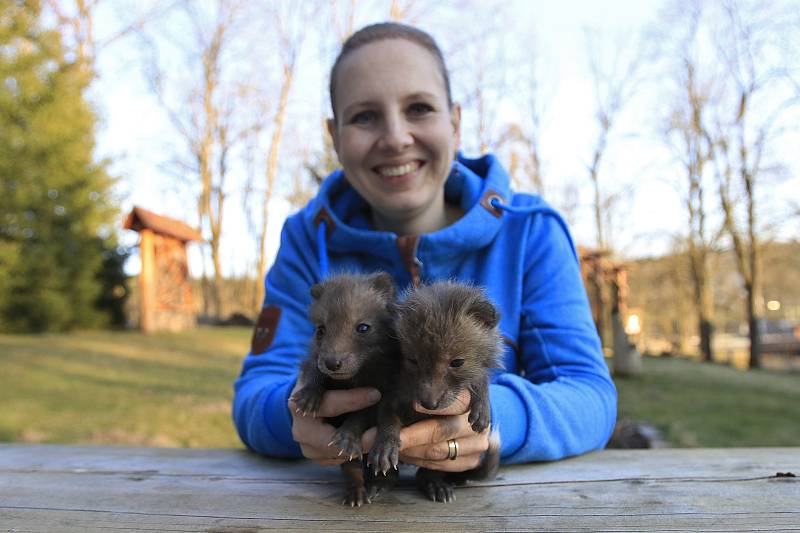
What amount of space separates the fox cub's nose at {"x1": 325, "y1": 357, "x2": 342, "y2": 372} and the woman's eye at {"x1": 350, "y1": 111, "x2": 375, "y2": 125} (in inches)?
48.2

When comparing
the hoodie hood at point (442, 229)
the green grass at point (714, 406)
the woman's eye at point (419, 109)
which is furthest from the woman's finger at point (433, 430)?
the green grass at point (714, 406)

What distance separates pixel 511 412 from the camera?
1.96 m

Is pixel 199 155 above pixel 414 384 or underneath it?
above

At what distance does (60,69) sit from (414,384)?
19.7m

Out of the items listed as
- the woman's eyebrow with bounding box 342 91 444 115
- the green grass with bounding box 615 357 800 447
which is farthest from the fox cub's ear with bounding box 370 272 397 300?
the green grass with bounding box 615 357 800 447

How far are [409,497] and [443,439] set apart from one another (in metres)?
0.26

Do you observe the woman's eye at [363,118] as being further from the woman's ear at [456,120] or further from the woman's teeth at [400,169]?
the woman's ear at [456,120]

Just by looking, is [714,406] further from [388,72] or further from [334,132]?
[388,72]

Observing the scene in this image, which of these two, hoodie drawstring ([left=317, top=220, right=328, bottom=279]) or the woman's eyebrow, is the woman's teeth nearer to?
the woman's eyebrow

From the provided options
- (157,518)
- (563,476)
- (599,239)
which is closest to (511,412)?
(563,476)

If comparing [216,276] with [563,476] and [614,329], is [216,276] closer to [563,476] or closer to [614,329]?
[614,329]

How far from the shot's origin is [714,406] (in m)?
10.2

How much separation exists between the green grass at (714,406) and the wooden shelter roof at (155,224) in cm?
1345

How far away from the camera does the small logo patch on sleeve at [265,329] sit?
2.56 meters
